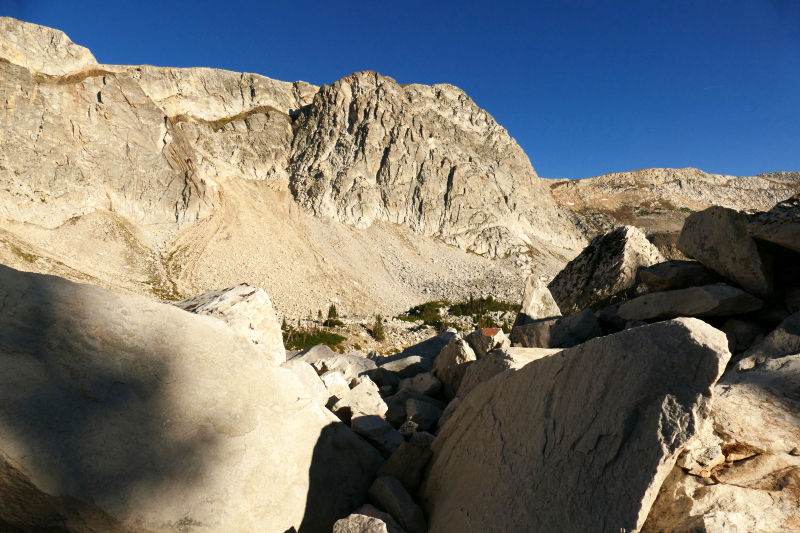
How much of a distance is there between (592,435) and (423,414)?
2565 mm

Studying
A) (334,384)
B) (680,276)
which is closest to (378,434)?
(334,384)

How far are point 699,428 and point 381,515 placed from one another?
2.01m

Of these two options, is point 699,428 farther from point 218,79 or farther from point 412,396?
point 218,79

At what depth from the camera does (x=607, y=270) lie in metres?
6.40

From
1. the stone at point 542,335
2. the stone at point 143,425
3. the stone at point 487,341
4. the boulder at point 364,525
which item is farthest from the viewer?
the stone at point 487,341

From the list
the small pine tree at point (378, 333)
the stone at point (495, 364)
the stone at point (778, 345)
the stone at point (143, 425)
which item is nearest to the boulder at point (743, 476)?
the stone at point (778, 345)

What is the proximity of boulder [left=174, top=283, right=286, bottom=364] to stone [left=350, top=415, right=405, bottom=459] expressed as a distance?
3.58ft

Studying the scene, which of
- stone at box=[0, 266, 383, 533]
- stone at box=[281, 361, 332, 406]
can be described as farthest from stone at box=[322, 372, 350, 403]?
stone at box=[0, 266, 383, 533]

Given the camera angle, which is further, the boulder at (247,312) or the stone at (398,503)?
the boulder at (247,312)

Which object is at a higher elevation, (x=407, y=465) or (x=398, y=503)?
(x=407, y=465)

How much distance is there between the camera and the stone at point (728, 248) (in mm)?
4047

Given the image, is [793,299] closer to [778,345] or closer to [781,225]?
[781,225]

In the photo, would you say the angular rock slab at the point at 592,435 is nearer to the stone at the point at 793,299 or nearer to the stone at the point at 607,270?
the stone at the point at 793,299

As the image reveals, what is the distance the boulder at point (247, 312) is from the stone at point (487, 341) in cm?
263
